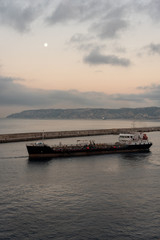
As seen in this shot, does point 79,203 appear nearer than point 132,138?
Yes

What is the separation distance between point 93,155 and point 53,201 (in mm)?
43944

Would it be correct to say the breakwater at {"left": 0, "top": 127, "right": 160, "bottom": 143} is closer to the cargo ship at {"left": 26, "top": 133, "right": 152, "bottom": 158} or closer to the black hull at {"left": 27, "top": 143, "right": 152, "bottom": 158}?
the cargo ship at {"left": 26, "top": 133, "right": 152, "bottom": 158}

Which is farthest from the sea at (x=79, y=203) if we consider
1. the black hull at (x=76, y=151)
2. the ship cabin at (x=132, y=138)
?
the ship cabin at (x=132, y=138)

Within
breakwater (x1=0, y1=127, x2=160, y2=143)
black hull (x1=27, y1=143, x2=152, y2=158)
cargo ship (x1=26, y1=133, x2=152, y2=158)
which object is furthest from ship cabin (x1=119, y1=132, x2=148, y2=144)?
breakwater (x1=0, y1=127, x2=160, y2=143)

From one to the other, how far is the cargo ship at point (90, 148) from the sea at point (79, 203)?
52.6 ft

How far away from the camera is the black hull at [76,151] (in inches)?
2754

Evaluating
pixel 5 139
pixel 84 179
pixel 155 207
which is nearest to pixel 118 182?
pixel 84 179

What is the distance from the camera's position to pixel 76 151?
75.7 m

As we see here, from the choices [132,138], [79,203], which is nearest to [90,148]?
[132,138]

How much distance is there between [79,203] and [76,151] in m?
43.4

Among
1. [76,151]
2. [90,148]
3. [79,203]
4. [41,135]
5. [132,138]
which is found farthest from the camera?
[41,135]

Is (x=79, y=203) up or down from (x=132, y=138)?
down

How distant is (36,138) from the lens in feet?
400

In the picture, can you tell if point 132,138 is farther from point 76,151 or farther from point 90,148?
point 76,151
